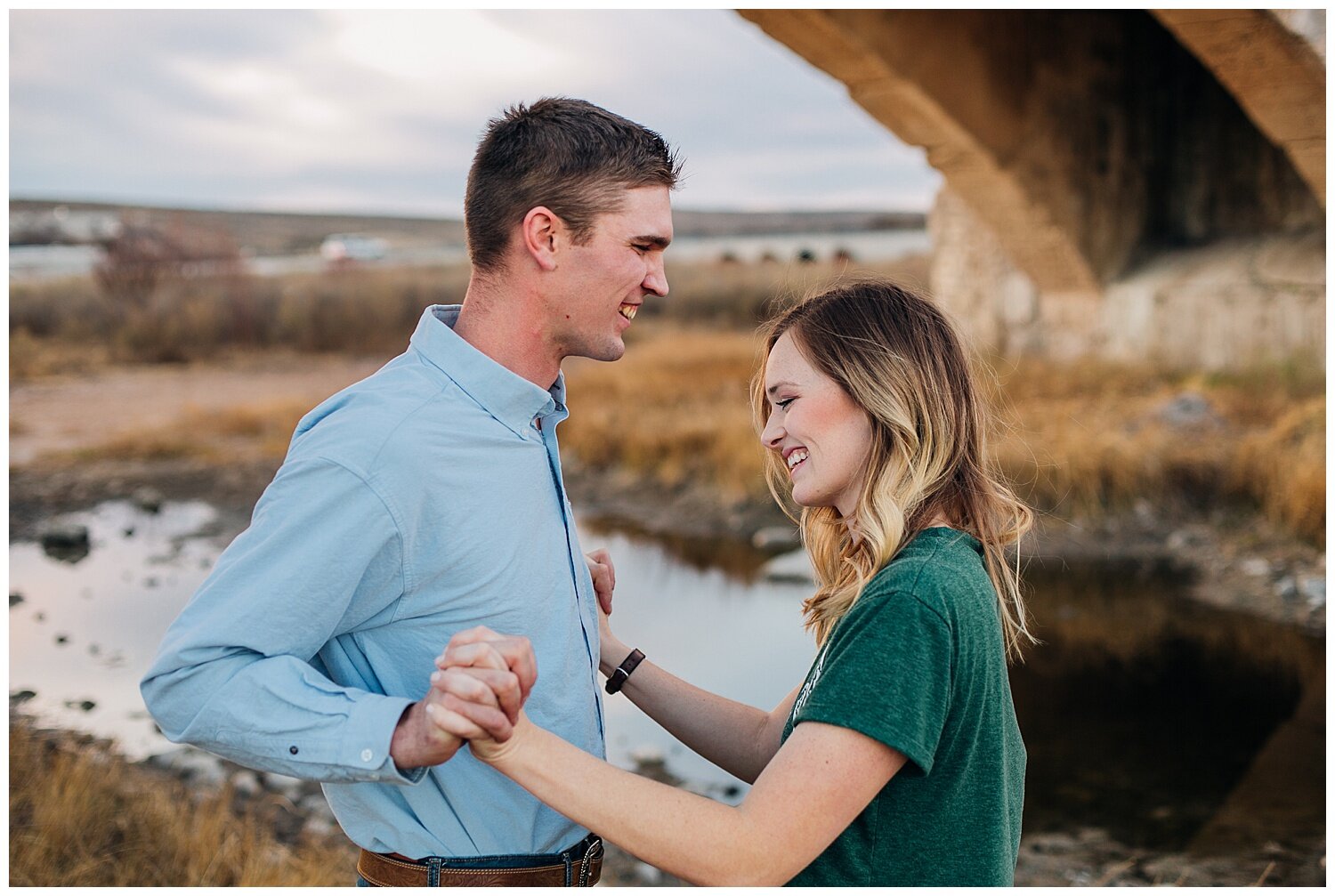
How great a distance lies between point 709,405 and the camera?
10102 millimetres

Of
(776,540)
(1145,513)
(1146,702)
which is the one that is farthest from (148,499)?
(1146,702)

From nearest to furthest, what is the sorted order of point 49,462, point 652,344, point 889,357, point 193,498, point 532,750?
point 532,750 < point 889,357 < point 193,498 < point 49,462 < point 652,344

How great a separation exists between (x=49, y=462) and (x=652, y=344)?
6.56 meters

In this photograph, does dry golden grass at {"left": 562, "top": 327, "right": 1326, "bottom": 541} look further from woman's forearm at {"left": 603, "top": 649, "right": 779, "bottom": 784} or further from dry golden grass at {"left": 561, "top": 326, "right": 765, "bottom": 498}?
woman's forearm at {"left": 603, "top": 649, "right": 779, "bottom": 784}

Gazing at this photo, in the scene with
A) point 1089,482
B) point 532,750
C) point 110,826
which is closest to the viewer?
point 532,750

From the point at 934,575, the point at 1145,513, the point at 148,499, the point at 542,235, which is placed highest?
the point at 542,235

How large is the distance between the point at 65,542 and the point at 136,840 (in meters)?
5.24

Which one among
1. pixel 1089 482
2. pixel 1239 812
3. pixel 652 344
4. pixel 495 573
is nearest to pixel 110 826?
pixel 495 573

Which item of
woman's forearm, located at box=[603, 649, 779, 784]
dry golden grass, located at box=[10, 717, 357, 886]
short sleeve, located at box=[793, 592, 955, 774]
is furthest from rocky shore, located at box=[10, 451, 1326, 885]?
short sleeve, located at box=[793, 592, 955, 774]

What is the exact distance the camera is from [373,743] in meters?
1.38

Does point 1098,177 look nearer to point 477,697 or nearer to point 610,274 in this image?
point 610,274

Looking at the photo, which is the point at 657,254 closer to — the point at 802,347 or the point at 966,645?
the point at 802,347

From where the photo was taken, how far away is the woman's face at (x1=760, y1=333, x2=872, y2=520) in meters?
1.61

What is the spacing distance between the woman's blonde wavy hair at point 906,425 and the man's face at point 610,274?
0.82 ft
